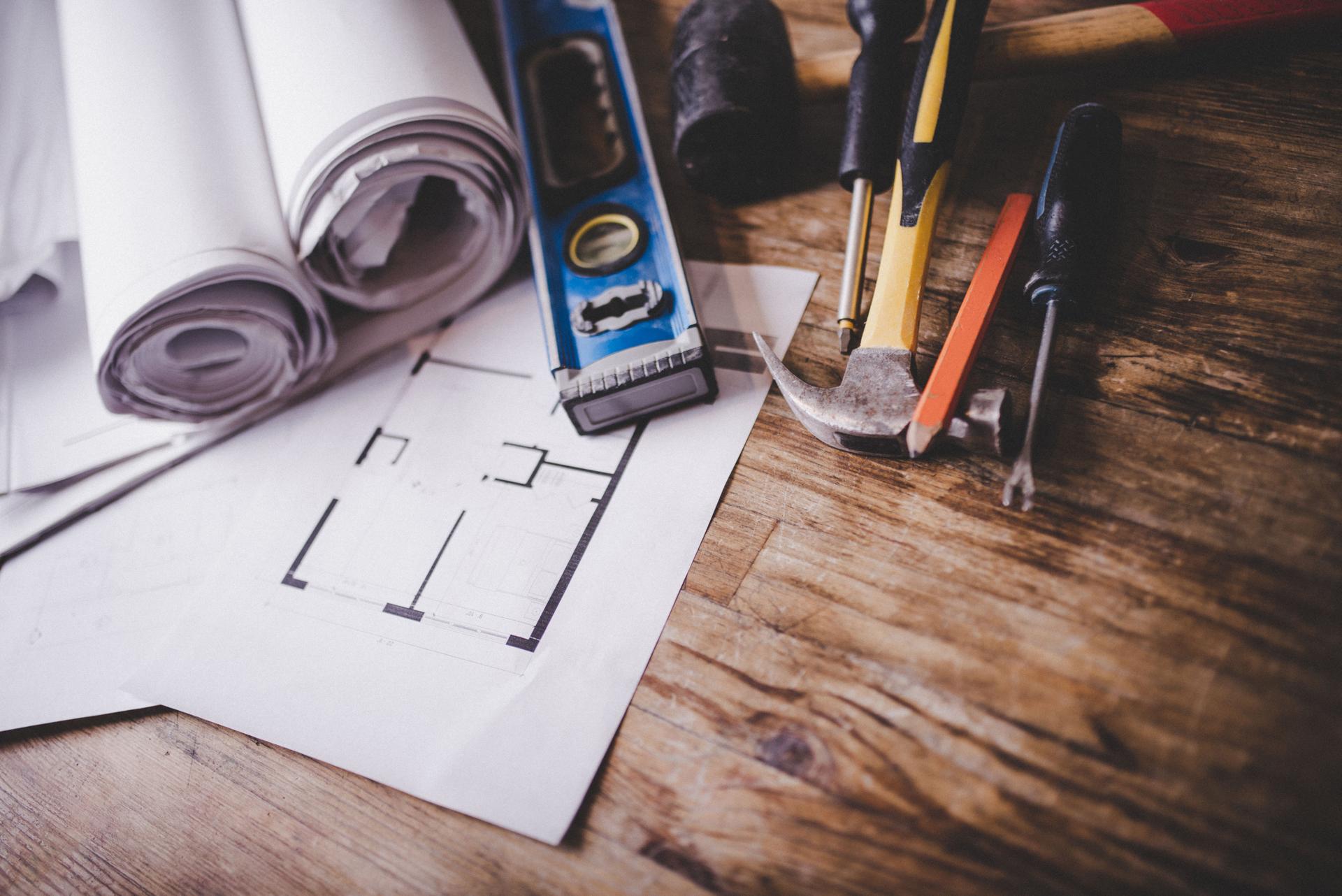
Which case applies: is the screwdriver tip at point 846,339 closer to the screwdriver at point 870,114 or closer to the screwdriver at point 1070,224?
the screwdriver at point 870,114

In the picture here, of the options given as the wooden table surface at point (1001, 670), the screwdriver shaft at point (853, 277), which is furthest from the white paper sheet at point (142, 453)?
the screwdriver shaft at point (853, 277)

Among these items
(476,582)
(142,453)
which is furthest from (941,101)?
(142,453)

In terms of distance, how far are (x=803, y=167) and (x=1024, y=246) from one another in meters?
0.23

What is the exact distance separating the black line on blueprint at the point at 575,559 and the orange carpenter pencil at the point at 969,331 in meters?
0.23

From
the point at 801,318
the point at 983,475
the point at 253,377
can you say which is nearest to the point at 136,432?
the point at 253,377

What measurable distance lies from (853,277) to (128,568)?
660mm

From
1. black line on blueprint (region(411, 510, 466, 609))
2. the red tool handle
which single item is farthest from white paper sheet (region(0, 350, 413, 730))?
the red tool handle

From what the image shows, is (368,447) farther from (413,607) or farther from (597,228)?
(597,228)

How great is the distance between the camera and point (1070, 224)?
520 millimetres

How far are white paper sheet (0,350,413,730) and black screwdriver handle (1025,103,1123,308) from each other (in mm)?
558

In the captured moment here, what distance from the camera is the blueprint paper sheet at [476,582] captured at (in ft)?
1.66

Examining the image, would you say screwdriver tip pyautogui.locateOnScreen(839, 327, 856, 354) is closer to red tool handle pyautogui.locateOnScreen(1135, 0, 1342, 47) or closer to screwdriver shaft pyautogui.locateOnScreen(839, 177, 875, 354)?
screwdriver shaft pyautogui.locateOnScreen(839, 177, 875, 354)

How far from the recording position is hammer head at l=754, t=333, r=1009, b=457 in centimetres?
48

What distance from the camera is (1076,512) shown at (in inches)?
19.2
